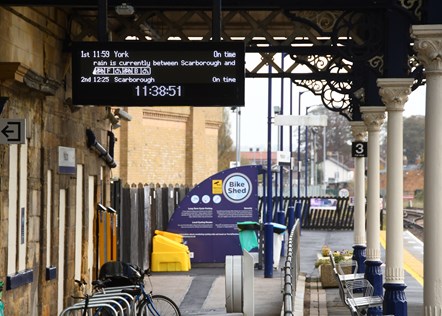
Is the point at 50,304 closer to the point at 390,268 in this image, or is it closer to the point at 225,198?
the point at 390,268

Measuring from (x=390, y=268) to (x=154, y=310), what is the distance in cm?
371

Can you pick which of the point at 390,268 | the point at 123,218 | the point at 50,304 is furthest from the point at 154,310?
the point at 123,218

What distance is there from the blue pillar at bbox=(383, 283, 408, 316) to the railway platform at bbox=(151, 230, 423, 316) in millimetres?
1856

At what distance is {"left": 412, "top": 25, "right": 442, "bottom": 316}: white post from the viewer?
11133 mm

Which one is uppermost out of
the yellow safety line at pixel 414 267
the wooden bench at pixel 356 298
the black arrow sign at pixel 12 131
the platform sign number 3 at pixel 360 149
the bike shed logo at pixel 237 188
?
→ the platform sign number 3 at pixel 360 149

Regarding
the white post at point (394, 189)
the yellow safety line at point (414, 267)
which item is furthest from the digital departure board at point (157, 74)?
the yellow safety line at point (414, 267)

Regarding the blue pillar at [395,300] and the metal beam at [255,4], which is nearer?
the metal beam at [255,4]

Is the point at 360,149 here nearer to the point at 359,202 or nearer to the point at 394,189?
A: the point at 359,202

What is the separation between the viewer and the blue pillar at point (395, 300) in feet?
51.9

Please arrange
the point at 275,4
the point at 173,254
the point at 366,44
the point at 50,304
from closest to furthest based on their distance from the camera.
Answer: the point at 275,4 < the point at 366,44 < the point at 50,304 < the point at 173,254

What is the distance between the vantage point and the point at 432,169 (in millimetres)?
11336

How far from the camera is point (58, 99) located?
16.8 meters

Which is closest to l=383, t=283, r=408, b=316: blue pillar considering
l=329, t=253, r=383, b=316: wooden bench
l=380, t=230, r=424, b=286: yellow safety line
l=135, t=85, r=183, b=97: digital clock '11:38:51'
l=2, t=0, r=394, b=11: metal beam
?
l=329, t=253, r=383, b=316: wooden bench

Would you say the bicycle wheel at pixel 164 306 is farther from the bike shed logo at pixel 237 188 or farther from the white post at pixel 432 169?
the bike shed logo at pixel 237 188
